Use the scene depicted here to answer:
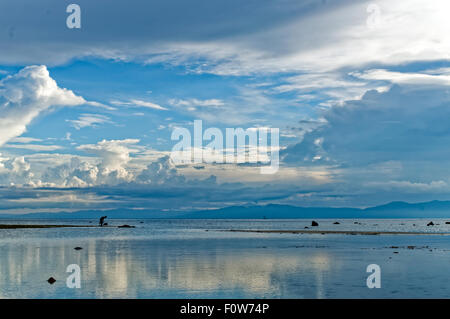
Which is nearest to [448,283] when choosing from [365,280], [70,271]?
[365,280]

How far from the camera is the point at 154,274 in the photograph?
160ft

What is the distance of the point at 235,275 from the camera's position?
157 feet

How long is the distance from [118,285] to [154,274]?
6943 mm

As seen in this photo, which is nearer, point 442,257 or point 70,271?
point 70,271

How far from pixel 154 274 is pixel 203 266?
8.22m
